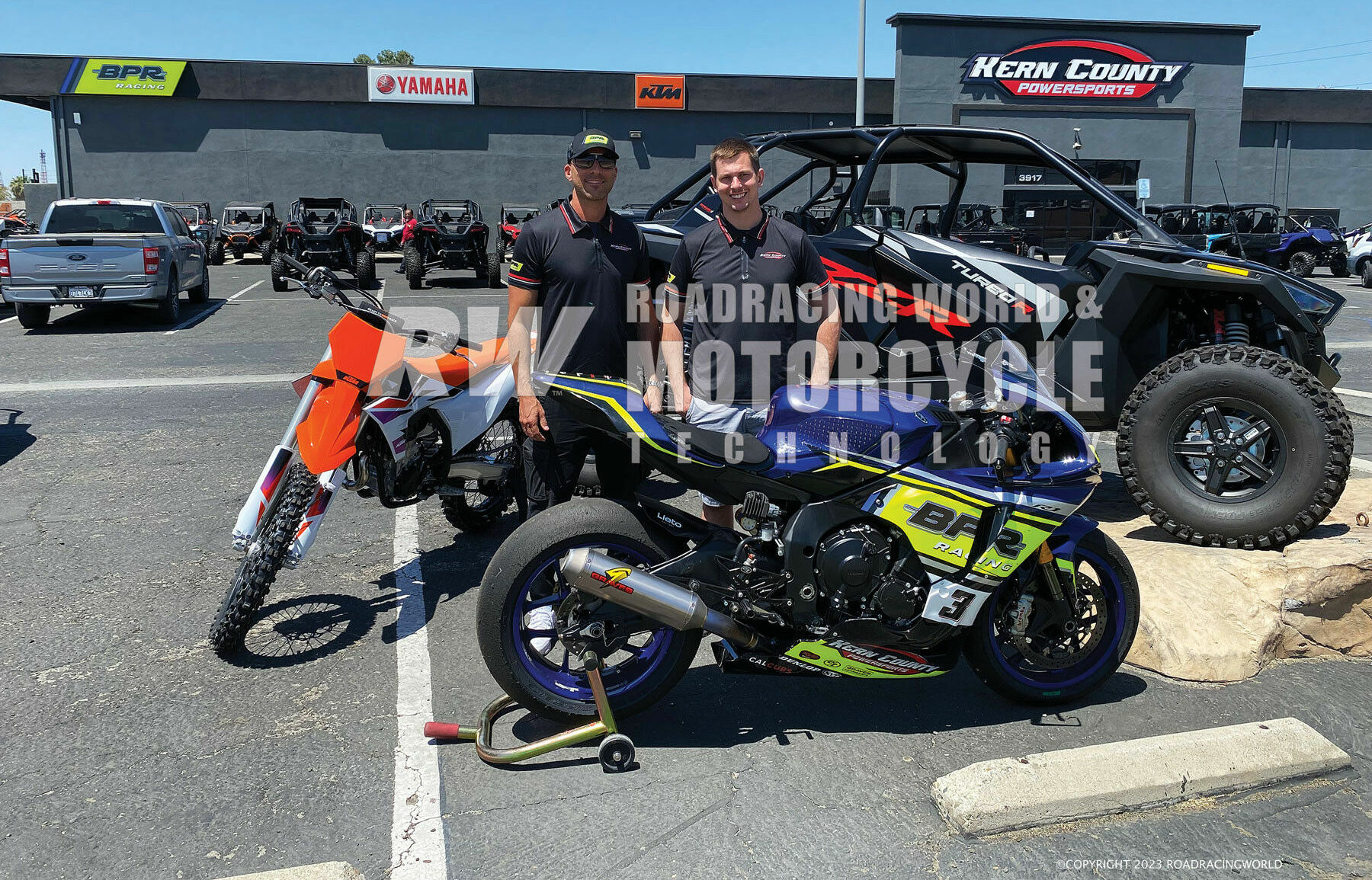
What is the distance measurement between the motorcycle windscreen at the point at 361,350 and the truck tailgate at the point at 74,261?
11.8 m

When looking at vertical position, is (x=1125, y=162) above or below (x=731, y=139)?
above

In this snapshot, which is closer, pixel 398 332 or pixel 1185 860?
pixel 1185 860

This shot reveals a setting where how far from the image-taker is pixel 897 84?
1378 inches

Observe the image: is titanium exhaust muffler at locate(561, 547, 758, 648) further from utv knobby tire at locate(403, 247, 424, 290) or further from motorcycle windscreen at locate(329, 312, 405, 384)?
utv knobby tire at locate(403, 247, 424, 290)

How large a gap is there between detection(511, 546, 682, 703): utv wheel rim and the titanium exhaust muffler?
88mm

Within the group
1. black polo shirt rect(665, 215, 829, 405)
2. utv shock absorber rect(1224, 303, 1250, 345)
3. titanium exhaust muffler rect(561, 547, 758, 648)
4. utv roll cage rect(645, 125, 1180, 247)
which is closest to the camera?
titanium exhaust muffler rect(561, 547, 758, 648)

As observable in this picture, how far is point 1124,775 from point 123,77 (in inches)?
1682

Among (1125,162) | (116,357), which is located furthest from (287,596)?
(1125,162)

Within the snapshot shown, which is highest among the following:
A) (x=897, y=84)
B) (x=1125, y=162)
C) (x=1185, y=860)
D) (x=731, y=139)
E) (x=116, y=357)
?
(x=897, y=84)

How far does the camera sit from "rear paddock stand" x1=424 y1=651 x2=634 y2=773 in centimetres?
337

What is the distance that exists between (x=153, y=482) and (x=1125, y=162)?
1430 inches

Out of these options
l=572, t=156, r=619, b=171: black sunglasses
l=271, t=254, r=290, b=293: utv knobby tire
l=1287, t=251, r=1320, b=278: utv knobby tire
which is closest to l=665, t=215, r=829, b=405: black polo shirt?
l=572, t=156, r=619, b=171: black sunglasses

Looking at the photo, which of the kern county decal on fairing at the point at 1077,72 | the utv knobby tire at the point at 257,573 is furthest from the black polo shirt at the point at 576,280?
the kern county decal on fairing at the point at 1077,72

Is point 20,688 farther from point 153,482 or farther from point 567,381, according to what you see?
point 153,482
